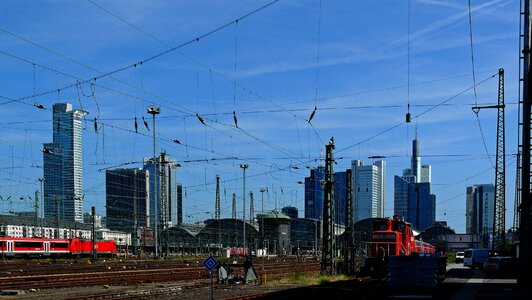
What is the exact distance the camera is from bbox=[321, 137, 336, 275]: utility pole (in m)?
43.0

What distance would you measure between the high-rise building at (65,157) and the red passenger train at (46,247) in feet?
19.1

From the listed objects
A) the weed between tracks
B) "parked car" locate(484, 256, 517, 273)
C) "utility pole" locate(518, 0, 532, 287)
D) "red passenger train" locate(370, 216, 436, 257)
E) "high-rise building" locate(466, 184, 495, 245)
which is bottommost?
"high-rise building" locate(466, 184, 495, 245)

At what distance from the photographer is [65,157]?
59719 millimetres

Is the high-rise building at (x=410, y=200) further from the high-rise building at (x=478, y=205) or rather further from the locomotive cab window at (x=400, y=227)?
the locomotive cab window at (x=400, y=227)

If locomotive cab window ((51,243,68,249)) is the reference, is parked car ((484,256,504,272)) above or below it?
above

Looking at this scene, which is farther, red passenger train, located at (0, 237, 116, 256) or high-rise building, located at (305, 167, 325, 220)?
high-rise building, located at (305, 167, 325, 220)

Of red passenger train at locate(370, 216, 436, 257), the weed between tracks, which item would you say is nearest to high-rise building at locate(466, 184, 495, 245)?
red passenger train at locate(370, 216, 436, 257)

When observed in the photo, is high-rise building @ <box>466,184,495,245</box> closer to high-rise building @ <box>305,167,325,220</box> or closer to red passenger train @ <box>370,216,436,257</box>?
high-rise building @ <box>305,167,325,220</box>

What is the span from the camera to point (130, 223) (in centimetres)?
13875

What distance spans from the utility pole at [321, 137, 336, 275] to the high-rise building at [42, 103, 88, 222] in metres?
16.4

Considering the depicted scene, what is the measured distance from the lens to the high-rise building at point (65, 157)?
3788 centimetres

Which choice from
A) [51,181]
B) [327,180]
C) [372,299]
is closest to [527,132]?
[372,299]

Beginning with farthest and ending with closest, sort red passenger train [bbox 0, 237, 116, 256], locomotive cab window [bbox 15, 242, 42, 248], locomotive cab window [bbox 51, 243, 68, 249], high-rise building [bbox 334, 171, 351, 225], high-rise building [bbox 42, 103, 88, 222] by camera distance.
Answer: locomotive cab window [bbox 51, 243, 68, 249] < locomotive cab window [bbox 15, 242, 42, 248] < red passenger train [bbox 0, 237, 116, 256] < high-rise building [bbox 334, 171, 351, 225] < high-rise building [bbox 42, 103, 88, 222]

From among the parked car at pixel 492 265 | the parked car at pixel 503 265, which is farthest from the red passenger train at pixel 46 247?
the parked car at pixel 503 265
